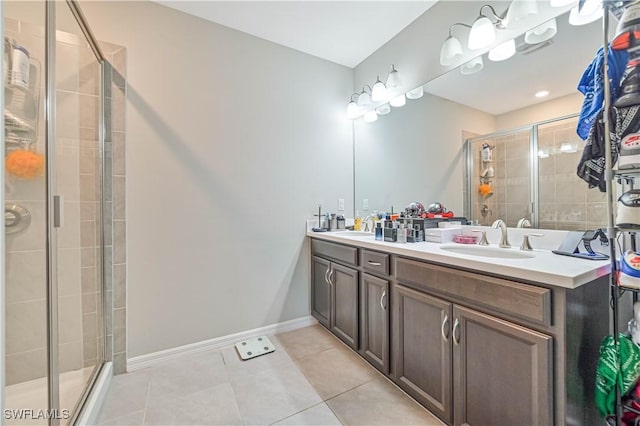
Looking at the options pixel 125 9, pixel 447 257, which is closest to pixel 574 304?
pixel 447 257

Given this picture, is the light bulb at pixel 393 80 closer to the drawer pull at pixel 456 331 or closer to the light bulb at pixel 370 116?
the light bulb at pixel 370 116

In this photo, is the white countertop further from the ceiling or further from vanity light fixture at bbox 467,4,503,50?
the ceiling

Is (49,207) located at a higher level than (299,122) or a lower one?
lower

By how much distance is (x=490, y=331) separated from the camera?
110 cm

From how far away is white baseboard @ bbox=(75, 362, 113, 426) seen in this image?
1.32 metres

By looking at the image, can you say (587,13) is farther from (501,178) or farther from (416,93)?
(416,93)

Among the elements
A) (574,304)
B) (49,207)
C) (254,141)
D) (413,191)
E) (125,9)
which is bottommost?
(574,304)

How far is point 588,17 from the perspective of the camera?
1273 millimetres

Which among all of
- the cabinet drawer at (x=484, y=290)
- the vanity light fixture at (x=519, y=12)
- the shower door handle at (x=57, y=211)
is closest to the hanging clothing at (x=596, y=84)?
the vanity light fixture at (x=519, y=12)

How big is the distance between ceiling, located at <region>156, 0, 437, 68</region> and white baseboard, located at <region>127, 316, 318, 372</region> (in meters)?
2.45

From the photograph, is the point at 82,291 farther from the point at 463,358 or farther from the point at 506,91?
the point at 506,91

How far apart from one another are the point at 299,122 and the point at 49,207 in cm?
182

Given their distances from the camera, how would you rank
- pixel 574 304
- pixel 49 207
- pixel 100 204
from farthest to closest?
pixel 100 204 → pixel 49 207 → pixel 574 304

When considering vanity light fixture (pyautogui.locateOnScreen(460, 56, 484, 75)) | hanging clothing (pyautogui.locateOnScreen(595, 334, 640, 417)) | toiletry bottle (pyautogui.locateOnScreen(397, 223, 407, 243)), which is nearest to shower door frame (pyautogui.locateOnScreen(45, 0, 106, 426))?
toiletry bottle (pyautogui.locateOnScreen(397, 223, 407, 243))
